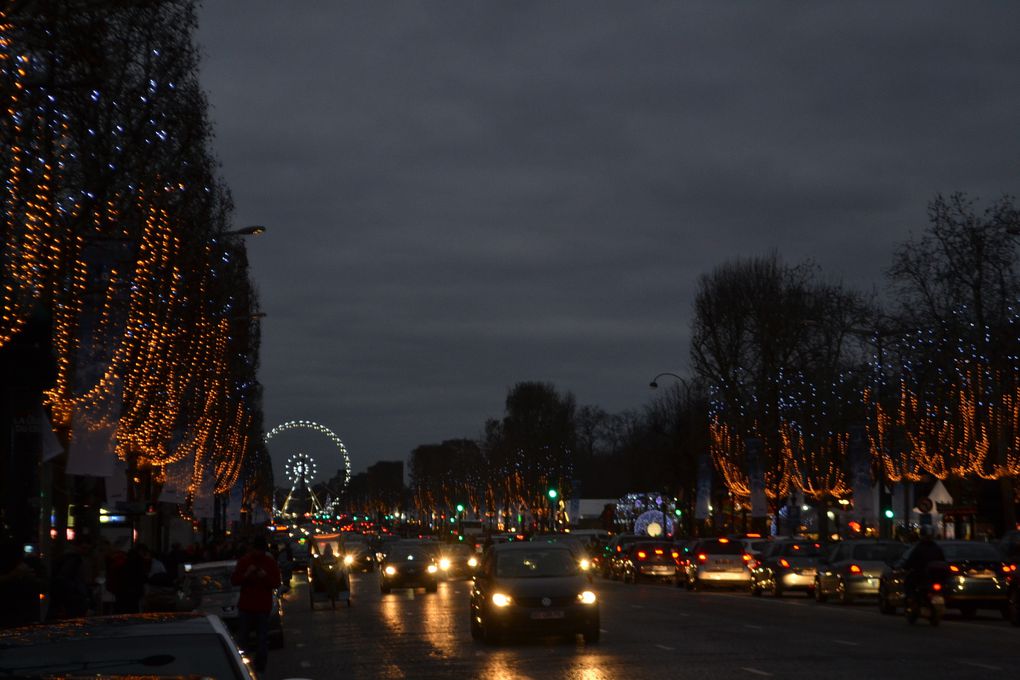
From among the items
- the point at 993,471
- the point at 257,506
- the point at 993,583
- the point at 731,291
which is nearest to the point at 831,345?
the point at 731,291

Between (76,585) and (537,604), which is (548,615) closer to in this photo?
(537,604)

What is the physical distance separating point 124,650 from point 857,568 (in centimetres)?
3160

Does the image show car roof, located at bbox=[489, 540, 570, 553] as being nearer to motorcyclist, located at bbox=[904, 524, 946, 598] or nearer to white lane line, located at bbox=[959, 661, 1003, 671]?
motorcyclist, located at bbox=[904, 524, 946, 598]

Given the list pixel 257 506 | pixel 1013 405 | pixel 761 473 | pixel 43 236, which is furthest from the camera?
pixel 257 506

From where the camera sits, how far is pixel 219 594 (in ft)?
88.1

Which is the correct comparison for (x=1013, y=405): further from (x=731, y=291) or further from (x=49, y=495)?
(x=49, y=495)

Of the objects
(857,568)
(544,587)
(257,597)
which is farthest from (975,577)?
(257,597)

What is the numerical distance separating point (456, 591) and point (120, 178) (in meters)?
21.5

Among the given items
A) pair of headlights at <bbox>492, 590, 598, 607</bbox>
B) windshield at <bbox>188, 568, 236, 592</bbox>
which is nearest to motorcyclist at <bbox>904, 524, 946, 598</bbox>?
pair of headlights at <bbox>492, 590, 598, 607</bbox>

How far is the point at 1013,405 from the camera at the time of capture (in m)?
55.6

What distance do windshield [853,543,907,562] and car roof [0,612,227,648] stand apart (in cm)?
3092

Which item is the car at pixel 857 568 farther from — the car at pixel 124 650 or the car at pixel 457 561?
the car at pixel 124 650

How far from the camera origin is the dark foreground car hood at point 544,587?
24.2m

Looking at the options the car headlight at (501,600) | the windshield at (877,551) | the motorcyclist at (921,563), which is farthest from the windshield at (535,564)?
the windshield at (877,551)
